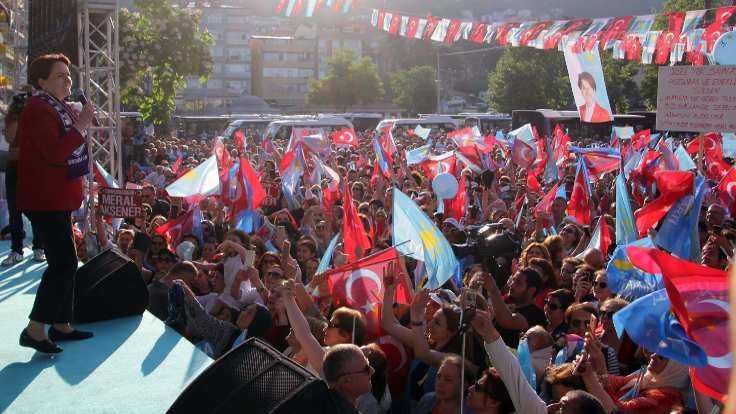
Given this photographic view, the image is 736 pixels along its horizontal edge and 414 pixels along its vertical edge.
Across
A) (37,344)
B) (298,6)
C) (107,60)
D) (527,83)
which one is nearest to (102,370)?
(37,344)

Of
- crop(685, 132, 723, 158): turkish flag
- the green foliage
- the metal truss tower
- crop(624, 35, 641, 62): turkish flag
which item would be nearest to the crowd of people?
the metal truss tower

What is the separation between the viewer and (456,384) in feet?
14.5

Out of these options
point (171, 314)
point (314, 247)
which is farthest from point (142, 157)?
point (171, 314)

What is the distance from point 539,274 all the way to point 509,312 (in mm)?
477

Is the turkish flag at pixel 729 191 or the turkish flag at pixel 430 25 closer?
the turkish flag at pixel 729 191

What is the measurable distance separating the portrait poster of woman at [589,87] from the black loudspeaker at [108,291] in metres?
7.33

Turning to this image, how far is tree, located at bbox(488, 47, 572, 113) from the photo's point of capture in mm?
63000

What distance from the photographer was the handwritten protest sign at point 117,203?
7547mm

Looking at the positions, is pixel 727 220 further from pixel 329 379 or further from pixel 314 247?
pixel 329 379

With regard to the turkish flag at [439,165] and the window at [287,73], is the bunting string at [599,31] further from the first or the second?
the window at [287,73]

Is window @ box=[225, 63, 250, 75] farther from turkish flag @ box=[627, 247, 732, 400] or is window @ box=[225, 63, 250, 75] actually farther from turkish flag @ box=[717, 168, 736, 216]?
turkish flag @ box=[627, 247, 732, 400]

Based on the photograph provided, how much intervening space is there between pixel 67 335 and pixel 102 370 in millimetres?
550

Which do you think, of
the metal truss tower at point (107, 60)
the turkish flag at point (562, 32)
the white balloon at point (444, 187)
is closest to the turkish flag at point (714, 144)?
the turkish flag at point (562, 32)

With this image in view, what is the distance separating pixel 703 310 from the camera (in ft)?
11.2
